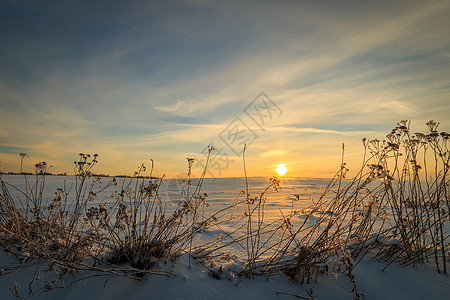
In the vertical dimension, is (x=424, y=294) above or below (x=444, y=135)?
below

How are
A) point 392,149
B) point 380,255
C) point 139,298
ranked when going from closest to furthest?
point 139,298, point 392,149, point 380,255

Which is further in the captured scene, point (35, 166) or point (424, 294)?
point (35, 166)

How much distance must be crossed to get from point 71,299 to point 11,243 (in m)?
1.07

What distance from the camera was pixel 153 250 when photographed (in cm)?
212

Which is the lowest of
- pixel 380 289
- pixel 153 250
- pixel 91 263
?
pixel 380 289

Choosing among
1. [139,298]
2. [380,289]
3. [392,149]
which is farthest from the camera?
[392,149]

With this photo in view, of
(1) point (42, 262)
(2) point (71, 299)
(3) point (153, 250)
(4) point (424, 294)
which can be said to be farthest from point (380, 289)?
(1) point (42, 262)

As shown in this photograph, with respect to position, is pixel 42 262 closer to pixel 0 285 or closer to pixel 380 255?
pixel 0 285

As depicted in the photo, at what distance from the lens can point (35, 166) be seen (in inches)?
100

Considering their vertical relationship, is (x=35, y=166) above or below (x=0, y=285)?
above

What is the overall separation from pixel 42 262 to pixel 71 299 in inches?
25.8

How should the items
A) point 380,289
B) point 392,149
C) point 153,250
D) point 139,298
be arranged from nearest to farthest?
point 139,298 < point 380,289 < point 153,250 < point 392,149

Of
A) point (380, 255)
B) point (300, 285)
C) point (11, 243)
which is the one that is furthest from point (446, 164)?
point (11, 243)

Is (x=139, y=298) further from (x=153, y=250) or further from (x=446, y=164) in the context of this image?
(x=446, y=164)
